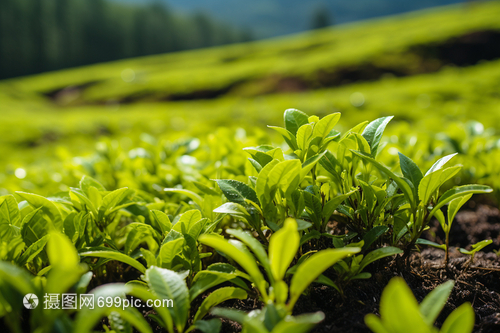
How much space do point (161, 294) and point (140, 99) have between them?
21.4 metres

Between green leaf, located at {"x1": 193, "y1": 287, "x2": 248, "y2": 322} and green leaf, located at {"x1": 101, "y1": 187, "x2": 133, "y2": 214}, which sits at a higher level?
green leaf, located at {"x1": 101, "y1": 187, "x2": 133, "y2": 214}

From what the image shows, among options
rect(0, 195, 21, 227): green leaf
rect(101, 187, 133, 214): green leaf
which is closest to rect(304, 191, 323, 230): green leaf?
rect(101, 187, 133, 214): green leaf

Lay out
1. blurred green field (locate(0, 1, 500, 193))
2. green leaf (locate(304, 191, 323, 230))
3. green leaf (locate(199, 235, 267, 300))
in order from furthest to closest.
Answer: blurred green field (locate(0, 1, 500, 193)) < green leaf (locate(304, 191, 323, 230)) < green leaf (locate(199, 235, 267, 300))

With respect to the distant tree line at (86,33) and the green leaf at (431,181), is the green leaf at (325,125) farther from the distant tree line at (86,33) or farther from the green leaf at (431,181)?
the distant tree line at (86,33)

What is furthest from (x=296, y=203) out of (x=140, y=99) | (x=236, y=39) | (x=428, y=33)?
(x=236, y=39)

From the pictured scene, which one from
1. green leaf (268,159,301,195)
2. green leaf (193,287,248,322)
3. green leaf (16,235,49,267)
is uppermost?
green leaf (268,159,301,195)

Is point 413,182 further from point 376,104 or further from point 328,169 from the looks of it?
point 376,104

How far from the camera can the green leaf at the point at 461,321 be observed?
64cm

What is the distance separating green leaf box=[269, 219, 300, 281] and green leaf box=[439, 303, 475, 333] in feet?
1.12

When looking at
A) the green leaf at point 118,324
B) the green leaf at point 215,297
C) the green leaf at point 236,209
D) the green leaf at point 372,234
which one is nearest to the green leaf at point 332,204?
the green leaf at point 372,234

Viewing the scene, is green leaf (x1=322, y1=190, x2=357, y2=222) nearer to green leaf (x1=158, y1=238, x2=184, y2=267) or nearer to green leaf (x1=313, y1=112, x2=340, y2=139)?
green leaf (x1=313, y1=112, x2=340, y2=139)

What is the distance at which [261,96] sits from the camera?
18156 mm

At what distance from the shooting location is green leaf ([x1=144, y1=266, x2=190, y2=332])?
823 mm

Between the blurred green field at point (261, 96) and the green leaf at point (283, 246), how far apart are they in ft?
3.77
